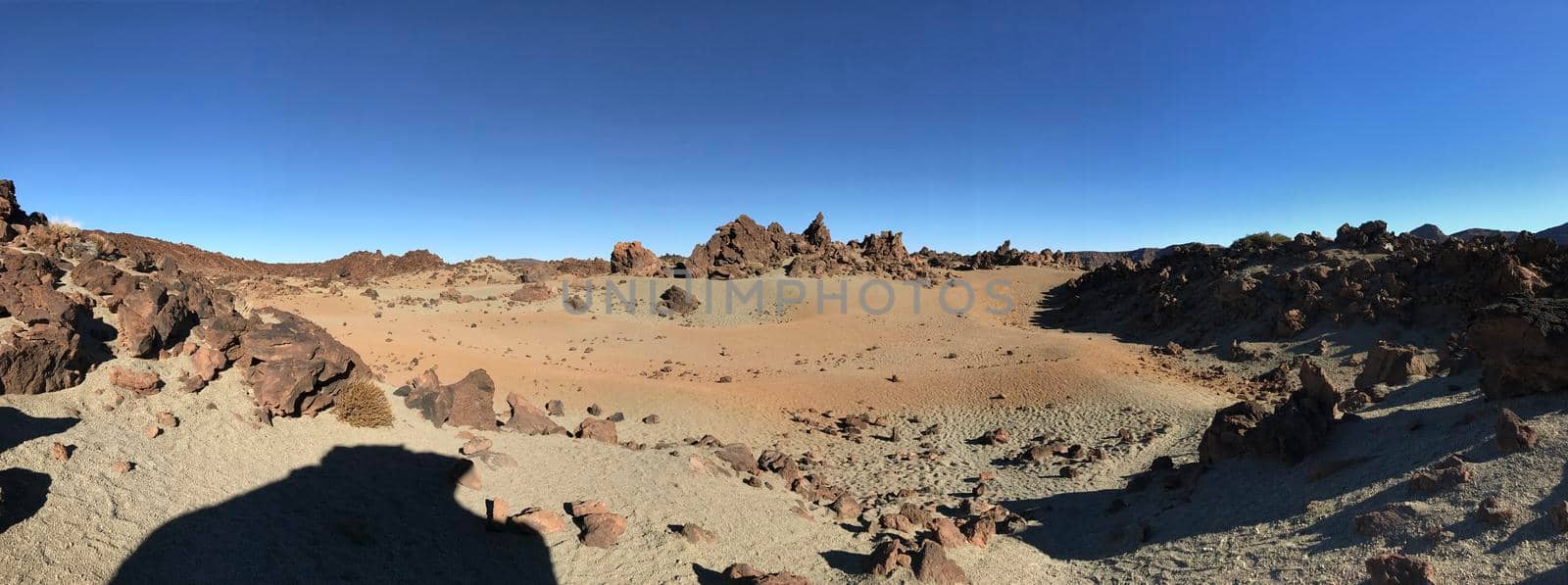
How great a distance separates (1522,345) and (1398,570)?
361cm

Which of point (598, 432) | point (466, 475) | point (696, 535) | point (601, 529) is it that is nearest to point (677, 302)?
point (598, 432)

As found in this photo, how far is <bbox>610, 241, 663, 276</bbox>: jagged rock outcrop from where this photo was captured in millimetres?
42406

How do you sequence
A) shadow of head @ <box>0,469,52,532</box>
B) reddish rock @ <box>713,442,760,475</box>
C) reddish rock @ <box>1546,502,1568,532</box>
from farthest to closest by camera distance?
reddish rock @ <box>713,442,760,475</box>
reddish rock @ <box>1546,502,1568,532</box>
shadow of head @ <box>0,469,52,532</box>

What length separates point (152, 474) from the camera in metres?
5.44

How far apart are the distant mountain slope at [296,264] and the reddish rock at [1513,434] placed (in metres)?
52.6

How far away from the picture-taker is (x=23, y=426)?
16.9 feet

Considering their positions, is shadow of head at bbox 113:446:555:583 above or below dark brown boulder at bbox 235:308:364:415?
below

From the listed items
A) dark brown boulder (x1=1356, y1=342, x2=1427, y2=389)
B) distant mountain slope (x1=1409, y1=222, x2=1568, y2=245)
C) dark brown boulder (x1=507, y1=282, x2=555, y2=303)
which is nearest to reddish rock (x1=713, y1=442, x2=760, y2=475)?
dark brown boulder (x1=1356, y1=342, x2=1427, y2=389)

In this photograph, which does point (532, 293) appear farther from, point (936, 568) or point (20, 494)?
point (936, 568)

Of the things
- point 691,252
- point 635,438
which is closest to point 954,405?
point 635,438

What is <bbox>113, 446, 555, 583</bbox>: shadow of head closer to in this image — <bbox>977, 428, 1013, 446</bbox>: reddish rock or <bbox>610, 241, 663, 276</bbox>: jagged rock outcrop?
<bbox>977, 428, 1013, 446</bbox>: reddish rock

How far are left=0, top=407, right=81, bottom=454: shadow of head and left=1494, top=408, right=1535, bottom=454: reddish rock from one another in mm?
12427

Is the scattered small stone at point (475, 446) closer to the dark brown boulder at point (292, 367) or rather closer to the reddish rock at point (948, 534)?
the dark brown boulder at point (292, 367)

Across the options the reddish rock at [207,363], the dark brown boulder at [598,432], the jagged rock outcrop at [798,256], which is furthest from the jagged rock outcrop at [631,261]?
the reddish rock at [207,363]
